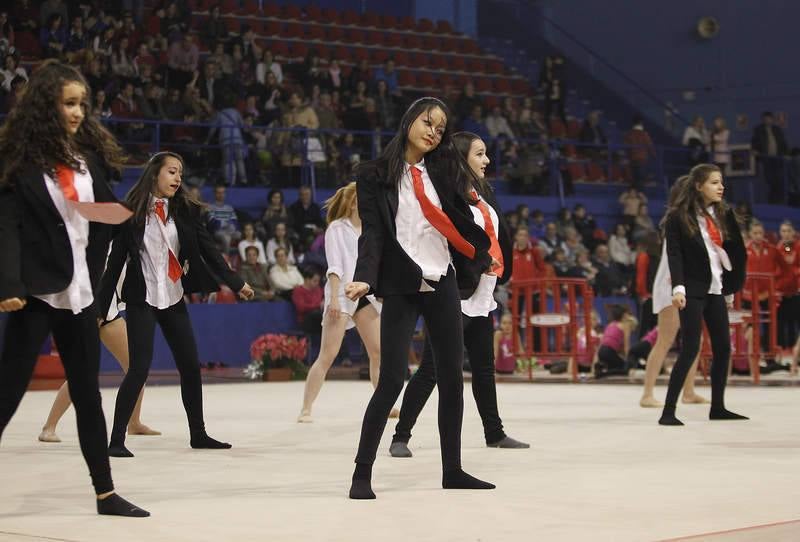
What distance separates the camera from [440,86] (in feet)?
92.9

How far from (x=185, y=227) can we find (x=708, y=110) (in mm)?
23183

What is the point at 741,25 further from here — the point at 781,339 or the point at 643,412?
the point at 643,412

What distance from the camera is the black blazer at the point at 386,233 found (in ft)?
20.8

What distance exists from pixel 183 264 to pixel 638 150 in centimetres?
1987

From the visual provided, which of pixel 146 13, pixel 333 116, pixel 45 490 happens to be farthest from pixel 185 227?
pixel 146 13

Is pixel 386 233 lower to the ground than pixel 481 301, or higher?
higher

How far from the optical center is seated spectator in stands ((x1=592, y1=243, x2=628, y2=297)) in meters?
22.2

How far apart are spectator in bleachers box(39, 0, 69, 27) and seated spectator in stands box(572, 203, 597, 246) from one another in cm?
894

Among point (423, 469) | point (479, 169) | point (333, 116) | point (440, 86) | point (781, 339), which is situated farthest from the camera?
point (440, 86)

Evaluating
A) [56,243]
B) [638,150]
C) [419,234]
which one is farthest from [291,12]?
[56,243]

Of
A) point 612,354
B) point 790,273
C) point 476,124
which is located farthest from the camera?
point 476,124

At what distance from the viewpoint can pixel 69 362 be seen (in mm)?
5820

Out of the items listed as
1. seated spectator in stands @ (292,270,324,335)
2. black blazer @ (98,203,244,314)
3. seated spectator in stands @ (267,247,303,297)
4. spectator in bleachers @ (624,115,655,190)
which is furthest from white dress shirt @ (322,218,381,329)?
spectator in bleachers @ (624,115,655,190)

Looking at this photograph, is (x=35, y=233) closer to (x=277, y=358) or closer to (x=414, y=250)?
(x=414, y=250)
